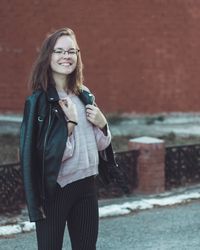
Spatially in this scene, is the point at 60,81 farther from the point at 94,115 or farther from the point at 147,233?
the point at 147,233

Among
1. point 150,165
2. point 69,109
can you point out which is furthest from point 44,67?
point 150,165

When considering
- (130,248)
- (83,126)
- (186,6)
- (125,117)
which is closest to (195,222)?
(130,248)

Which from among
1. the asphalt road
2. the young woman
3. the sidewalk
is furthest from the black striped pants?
the sidewalk

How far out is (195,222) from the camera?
20.2 ft

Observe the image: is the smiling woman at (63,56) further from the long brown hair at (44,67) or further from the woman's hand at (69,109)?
the woman's hand at (69,109)

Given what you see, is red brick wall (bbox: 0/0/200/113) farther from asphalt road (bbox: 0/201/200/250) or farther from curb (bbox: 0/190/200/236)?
asphalt road (bbox: 0/201/200/250)

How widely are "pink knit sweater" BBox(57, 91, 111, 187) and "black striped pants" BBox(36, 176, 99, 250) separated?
0.05 m

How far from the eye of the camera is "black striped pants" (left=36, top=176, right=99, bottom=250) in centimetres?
316

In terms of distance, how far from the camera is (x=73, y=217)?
10.7 feet

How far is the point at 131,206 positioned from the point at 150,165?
843mm

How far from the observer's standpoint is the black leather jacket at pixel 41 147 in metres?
3.08

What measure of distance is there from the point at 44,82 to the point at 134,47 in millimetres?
9030

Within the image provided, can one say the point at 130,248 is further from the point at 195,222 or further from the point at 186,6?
the point at 186,6

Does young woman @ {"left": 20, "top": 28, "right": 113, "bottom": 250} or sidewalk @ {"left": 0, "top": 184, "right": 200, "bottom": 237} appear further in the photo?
sidewalk @ {"left": 0, "top": 184, "right": 200, "bottom": 237}
